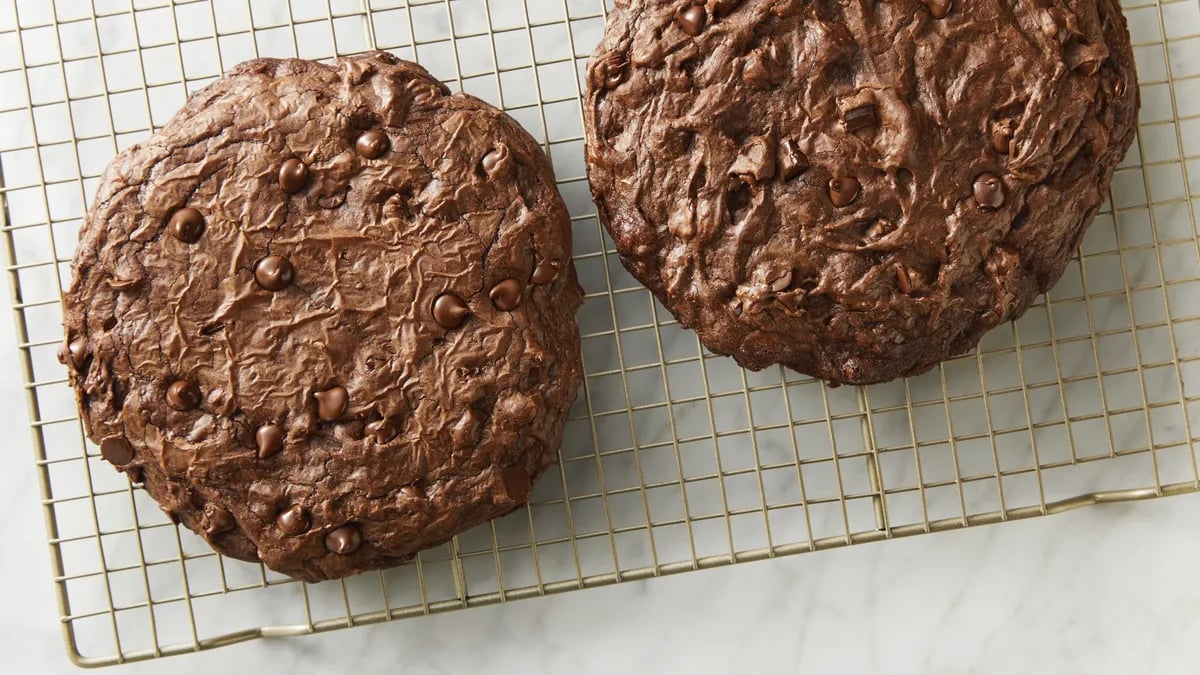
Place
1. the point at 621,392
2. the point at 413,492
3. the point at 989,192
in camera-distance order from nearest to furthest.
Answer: the point at 989,192, the point at 413,492, the point at 621,392

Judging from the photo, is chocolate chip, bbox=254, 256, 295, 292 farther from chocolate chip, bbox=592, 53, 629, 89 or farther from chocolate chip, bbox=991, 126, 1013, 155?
chocolate chip, bbox=991, 126, 1013, 155

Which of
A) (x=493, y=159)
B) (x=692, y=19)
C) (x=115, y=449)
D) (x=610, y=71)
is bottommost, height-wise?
(x=115, y=449)

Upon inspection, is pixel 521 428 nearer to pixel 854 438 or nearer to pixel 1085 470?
pixel 854 438

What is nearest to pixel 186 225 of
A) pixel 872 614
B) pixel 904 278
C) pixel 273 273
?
pixel 273 273

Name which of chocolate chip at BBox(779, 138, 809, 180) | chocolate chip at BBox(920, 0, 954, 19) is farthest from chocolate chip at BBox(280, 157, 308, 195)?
chocolate chip at BBox(920, 0, 954, 19)

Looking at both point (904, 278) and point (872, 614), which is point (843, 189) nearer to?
point (904, 278)

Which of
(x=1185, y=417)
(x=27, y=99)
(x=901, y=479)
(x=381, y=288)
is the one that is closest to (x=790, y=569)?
(x=901, y=479)

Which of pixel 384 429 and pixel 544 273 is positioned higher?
pixel 544 273

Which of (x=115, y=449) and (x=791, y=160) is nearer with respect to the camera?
(x=791, y=160)

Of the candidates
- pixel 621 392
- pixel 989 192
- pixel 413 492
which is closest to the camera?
pixel 989 192
